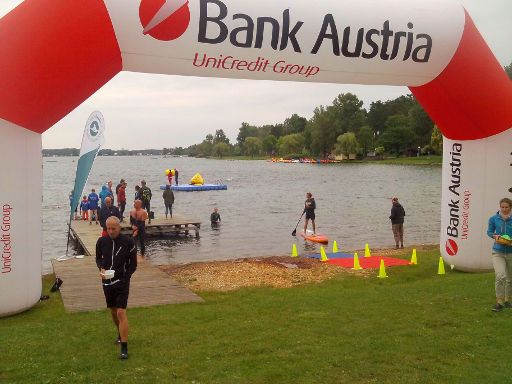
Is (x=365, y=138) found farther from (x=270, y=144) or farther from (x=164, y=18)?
(x=164, y=18)

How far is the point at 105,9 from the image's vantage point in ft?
25.1

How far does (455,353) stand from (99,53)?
20.5ft

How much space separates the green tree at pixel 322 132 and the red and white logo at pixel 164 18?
130 meters

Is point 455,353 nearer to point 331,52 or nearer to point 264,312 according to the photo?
point 264,312

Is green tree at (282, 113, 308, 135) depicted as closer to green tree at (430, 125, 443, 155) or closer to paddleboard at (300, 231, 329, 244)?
green tree at (430, 125, 443, 155)

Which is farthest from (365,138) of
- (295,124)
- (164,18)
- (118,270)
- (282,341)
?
(118,270)

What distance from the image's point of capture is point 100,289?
9805mm

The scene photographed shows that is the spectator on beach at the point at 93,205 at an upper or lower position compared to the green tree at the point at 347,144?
lower

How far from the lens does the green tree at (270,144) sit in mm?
188125

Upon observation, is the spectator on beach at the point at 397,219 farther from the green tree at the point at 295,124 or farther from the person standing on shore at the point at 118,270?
the green tree at the point at 295,124

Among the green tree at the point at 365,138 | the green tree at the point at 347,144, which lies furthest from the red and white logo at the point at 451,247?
the green tree at the point at 365,138

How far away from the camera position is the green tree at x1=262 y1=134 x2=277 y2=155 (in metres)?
188

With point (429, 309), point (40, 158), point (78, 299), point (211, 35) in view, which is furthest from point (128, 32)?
point (429, 309)

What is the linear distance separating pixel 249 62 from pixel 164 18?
1598 mm
